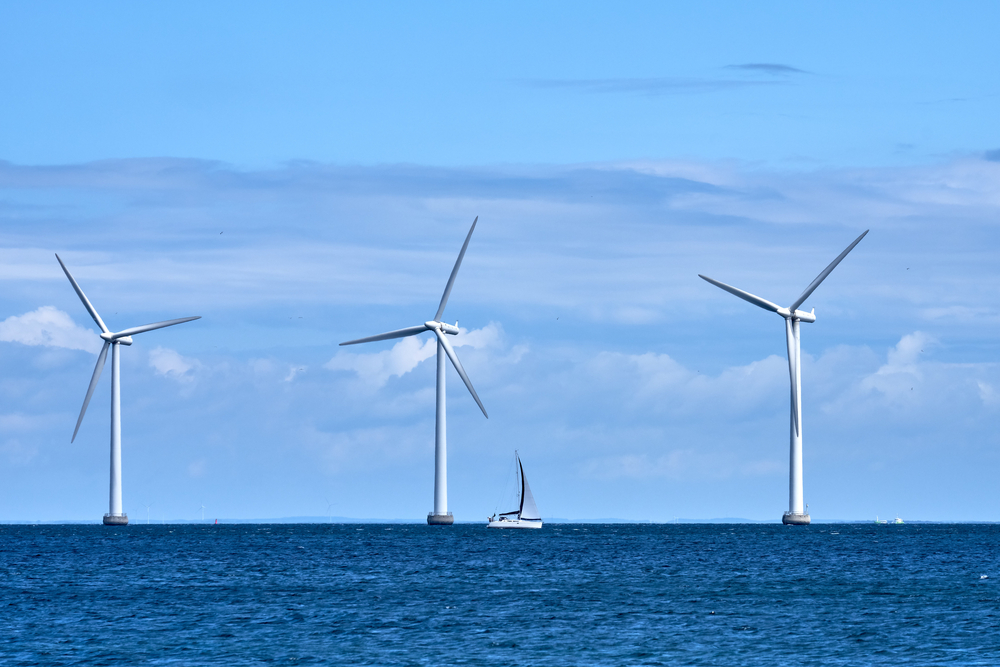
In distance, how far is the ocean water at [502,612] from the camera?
6794 centimetres

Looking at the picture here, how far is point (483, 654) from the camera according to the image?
6781cm

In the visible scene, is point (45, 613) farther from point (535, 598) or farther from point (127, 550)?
point (127, 550)

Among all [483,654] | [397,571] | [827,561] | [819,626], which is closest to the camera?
[483,654]

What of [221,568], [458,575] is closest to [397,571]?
[458,575]

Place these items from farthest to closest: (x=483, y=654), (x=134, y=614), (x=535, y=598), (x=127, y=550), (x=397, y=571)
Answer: (x=127, y=550), (x=397, y=571), (x=535, y=598), (x=134, y=614), (x=483, y=654)

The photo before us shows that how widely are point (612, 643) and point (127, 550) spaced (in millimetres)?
130326

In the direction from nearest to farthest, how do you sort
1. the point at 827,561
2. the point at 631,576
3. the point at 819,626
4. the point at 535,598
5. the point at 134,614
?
the point at 819,626 → the point at 134,614 → the point at 535,598 → the point at 631,576 → the point at 827,561

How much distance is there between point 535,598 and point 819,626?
2585 cm

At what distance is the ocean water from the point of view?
6794cm

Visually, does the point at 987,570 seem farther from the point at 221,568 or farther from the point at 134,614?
the point at 134,614

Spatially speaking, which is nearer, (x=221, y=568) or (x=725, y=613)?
(x=725, y=613)

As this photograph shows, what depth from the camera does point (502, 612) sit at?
8875 centimetres

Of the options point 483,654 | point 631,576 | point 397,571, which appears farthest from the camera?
point 397,571

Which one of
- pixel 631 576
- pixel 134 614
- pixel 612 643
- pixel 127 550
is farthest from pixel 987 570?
pixel 127 550
